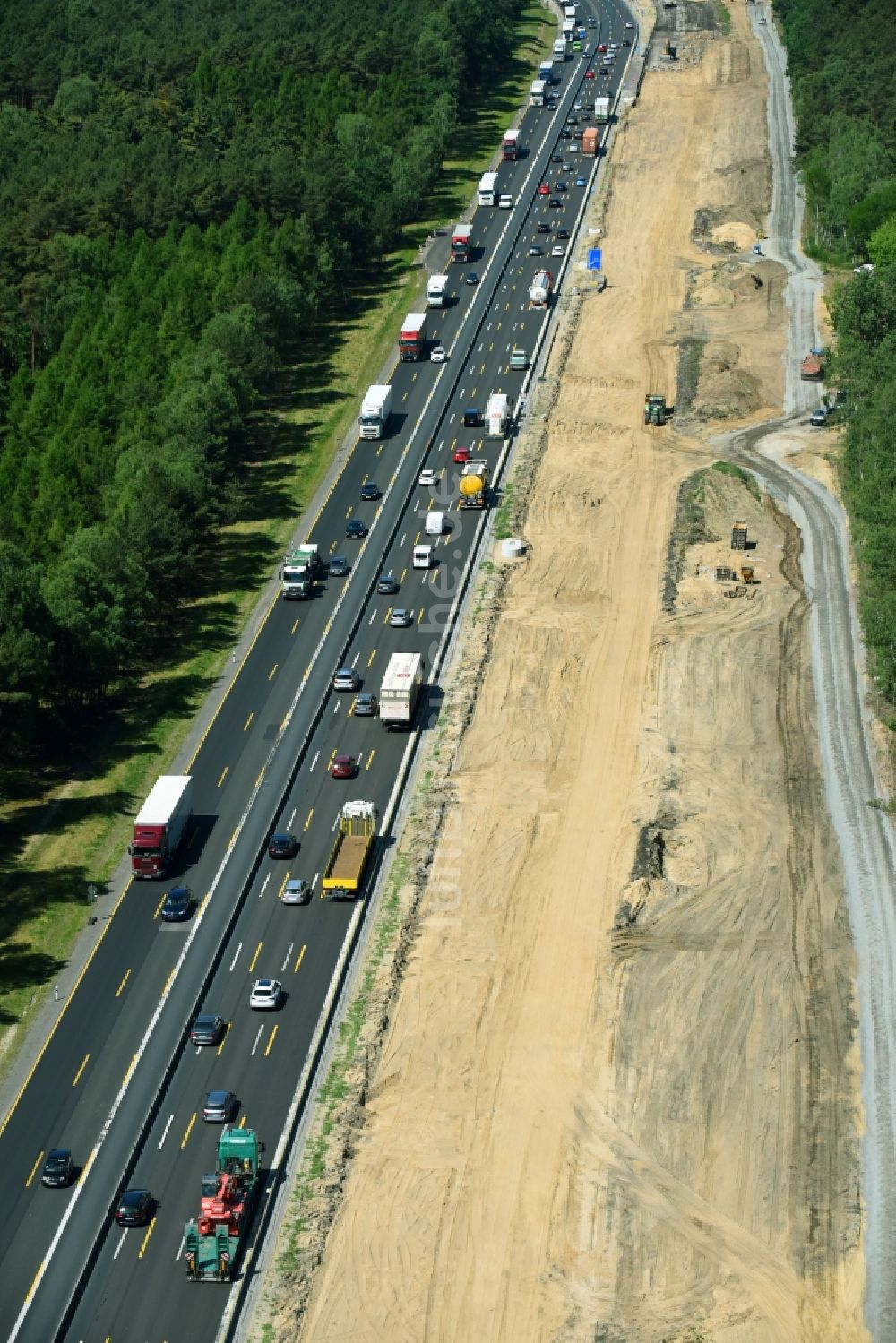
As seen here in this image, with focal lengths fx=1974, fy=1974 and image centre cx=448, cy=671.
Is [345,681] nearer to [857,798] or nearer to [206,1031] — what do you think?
[857,798]

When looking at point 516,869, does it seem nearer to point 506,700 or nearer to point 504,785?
point 504,785

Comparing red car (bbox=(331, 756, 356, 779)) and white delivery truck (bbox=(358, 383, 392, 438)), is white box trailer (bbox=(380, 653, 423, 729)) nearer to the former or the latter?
red car (bbox=(331, 756, 356, 779))

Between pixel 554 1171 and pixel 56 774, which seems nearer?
pixel 554 1171

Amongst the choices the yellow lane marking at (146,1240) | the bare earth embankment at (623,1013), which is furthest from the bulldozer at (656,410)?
the yellow lane marking at (146,1240)

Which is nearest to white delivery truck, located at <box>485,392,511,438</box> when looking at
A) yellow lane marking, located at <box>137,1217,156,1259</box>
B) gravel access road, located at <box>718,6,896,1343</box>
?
gravel access road, located at <box>718,6,896,1343</box>

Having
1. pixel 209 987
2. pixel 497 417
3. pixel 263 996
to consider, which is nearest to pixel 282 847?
pixel 209 987

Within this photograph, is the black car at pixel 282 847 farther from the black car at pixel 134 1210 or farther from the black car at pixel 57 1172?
the black car at pixel 134 1210

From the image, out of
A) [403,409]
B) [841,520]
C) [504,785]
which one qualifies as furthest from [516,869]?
[403,409]
